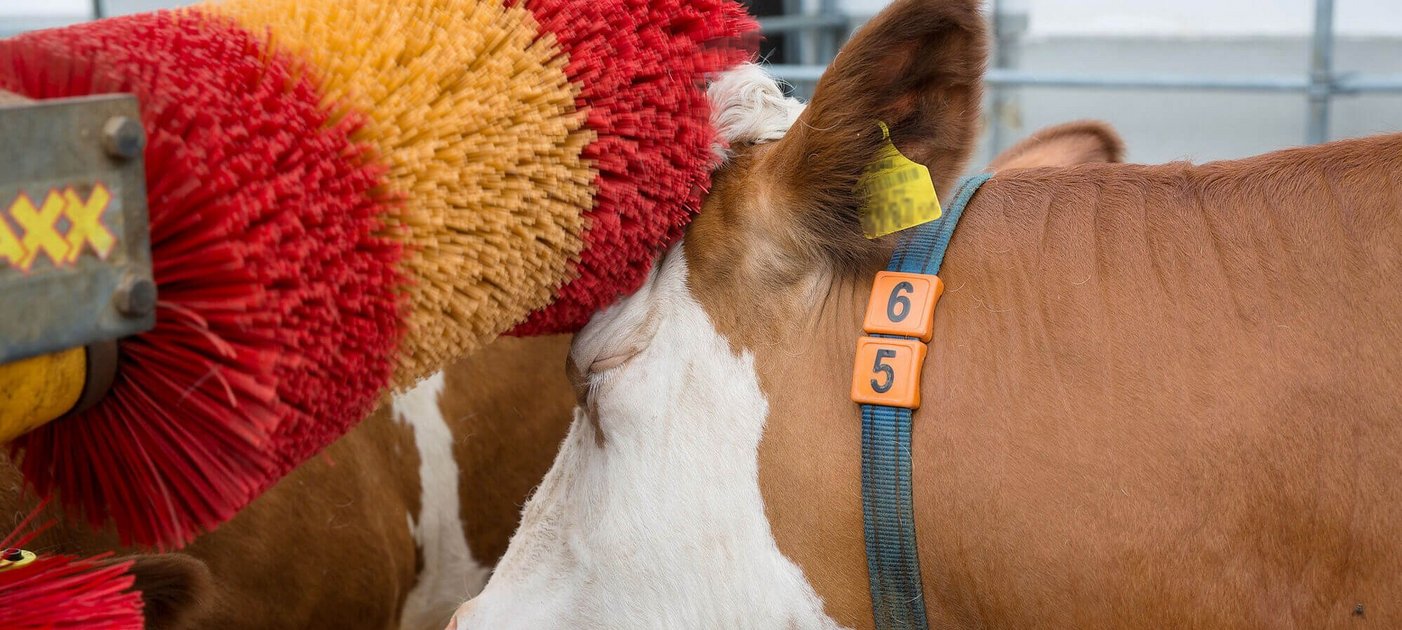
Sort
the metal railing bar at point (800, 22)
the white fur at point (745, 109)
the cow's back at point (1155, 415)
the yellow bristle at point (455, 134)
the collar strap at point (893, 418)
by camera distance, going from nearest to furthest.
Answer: the yellow bristle at point (455, 134) < the cow's back at point (1155, 415) < the collar strap at point (893, 418) < the white fur at point (745, 109) < the metal railing bar at point (800, 22)

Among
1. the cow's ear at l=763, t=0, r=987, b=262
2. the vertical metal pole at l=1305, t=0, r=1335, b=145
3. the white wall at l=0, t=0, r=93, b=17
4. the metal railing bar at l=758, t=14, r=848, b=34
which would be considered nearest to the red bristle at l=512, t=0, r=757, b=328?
Result: the cow's ear at l=763, t=0, r=987, b=262

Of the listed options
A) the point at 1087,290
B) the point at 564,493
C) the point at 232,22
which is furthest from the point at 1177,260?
the point at 232,22

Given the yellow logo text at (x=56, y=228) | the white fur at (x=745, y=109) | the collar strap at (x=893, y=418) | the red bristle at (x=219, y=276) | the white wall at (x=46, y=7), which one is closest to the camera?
the yellow logo text at (x=56, y=228)

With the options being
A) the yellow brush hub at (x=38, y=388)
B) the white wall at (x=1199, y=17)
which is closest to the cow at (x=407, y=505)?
the yellow brush hub at (x=38, y=388)

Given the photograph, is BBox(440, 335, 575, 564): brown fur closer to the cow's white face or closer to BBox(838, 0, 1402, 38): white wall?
the cow's white face

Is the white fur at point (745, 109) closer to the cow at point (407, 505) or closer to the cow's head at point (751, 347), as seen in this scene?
the cow's head at point (751, 347)

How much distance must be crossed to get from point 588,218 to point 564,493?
482 millimetres

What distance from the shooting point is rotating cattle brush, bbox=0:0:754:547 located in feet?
3.20

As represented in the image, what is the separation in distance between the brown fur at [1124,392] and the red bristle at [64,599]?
0.66m

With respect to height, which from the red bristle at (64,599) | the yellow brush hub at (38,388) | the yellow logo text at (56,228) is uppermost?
the yellow logo text at (56,228)

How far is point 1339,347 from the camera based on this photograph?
123 cm

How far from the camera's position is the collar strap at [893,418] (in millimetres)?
1324

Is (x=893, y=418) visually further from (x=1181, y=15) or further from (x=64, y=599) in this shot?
(x=1181, y=15)

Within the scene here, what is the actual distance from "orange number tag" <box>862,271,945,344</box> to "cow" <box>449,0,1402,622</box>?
0.02m
